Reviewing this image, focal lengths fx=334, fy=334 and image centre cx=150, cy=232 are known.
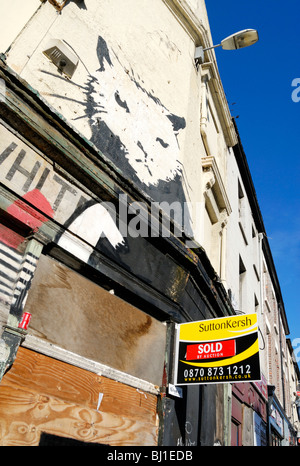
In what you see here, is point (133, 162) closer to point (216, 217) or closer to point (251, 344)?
point (251, 344)

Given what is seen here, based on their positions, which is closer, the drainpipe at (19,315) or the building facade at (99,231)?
the drainpipe at (19,315)

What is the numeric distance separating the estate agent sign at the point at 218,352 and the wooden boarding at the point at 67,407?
0.68 m

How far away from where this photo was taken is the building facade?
2.93 metres

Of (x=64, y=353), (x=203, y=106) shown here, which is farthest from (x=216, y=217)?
(x=64, y=353)

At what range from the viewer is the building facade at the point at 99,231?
293cm

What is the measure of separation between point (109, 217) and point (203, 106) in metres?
4.93

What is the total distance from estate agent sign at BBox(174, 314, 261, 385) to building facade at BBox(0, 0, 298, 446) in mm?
223

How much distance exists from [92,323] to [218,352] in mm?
1615

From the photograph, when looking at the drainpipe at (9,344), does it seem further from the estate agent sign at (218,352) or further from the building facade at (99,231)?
the estate agent sign at (218,352)

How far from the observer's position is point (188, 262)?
193 inches

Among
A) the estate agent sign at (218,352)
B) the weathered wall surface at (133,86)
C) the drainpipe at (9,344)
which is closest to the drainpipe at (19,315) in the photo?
the drainpipe at (9,344)

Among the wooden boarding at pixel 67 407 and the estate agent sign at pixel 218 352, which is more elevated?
the estate agent sign at pixel 218 352
